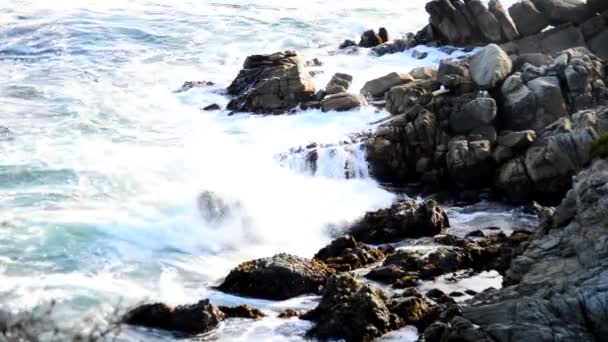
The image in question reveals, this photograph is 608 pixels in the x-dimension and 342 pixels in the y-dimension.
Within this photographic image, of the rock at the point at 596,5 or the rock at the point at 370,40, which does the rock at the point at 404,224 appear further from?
the rock at the point at 370,40

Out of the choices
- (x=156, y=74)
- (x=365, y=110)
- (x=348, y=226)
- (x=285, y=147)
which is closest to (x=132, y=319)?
(x=348, y=226)

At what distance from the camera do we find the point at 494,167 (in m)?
31.9

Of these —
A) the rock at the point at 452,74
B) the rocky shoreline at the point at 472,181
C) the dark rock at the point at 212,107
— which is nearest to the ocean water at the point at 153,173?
the dark rock at the point at 212,107

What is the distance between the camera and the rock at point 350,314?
2108cm

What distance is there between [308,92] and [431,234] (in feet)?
49.3

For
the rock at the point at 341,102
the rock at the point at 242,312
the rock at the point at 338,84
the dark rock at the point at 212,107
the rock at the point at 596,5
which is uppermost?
the rock at the point at 596,5

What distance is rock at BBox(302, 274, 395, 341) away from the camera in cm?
2108

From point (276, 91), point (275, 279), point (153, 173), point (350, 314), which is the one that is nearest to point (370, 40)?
point (276, 91)

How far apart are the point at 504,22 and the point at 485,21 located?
1.30 metres

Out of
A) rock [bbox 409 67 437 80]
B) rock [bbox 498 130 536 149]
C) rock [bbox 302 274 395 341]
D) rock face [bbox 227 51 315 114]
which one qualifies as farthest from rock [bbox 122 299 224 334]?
rock [bbox 409 67 437 80]

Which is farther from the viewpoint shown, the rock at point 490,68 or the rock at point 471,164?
the rock at point 490,68

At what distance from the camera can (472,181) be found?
32.0m

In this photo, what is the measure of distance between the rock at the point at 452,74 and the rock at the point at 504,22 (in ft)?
28.2

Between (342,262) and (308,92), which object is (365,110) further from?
(342,262)
